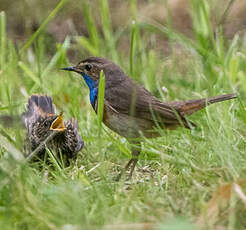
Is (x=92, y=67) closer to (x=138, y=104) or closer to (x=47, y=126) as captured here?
(x=138, y=104)

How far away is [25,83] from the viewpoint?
6.71 m

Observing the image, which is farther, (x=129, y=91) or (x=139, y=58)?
(x=139, y=58)

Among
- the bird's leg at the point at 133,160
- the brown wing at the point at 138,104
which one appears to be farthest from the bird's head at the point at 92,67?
the bird's leg at the point at 133,160

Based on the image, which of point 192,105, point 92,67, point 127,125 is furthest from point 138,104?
point 92,67

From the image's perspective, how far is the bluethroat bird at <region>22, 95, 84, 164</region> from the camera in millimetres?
4770

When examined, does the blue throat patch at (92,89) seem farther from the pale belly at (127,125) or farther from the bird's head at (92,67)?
the pale belly at (127,125)

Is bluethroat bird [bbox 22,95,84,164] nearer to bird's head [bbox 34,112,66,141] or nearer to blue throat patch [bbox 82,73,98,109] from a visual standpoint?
bird's head [bbox 34,112,66,141]

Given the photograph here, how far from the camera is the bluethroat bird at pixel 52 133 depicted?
4770 mm

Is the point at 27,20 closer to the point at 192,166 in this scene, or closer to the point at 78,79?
the point at 78,79

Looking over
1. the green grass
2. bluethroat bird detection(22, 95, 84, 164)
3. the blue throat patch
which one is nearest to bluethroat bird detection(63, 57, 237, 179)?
the blue throat patch

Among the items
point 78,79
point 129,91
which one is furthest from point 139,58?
point 129,91

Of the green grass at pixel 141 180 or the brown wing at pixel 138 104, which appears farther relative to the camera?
the brown wing at pixel 138 104

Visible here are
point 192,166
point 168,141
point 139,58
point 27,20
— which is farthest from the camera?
point 27,20

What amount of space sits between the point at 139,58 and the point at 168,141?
298 cm
